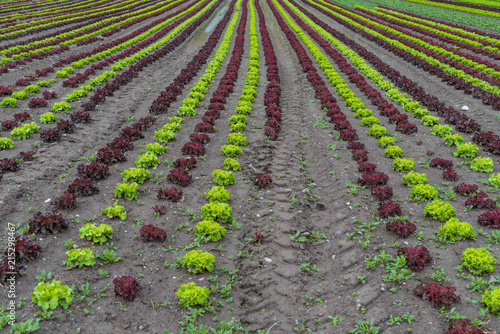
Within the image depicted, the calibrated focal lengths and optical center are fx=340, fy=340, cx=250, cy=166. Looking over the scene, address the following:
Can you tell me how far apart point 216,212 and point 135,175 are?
3075 mm

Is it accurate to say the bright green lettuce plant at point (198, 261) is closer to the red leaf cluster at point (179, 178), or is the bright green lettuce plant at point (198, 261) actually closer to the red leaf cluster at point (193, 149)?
the red leaf cluster at point (179, 178)

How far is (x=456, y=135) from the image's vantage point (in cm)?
1275

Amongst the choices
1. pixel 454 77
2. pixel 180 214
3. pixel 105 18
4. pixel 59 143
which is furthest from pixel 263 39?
pixel 180 214

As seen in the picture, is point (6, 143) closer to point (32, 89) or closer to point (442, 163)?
point (32, 89)

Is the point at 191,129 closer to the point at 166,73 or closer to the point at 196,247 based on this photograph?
the point at 196,247

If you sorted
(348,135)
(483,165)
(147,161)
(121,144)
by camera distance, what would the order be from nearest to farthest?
(483,165), (147,161), (121,144), (348,135)

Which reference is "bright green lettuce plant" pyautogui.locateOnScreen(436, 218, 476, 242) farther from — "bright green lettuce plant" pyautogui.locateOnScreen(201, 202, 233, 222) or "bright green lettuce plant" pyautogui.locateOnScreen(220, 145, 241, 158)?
"bright green lettuce plant" pyautogui.locateOnScreen(220, 145, 241, 158)

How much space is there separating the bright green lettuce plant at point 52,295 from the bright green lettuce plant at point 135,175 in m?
4.29

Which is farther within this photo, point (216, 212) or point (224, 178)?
point (224, 178)

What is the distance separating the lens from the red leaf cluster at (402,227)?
8164mm

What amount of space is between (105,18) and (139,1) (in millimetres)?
20982

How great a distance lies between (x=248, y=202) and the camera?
394 inches

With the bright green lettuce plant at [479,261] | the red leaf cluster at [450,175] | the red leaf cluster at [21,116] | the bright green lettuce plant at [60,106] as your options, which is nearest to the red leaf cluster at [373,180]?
the red leaf cluster at [450,175]

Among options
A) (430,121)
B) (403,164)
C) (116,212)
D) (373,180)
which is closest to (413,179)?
(403,164)
